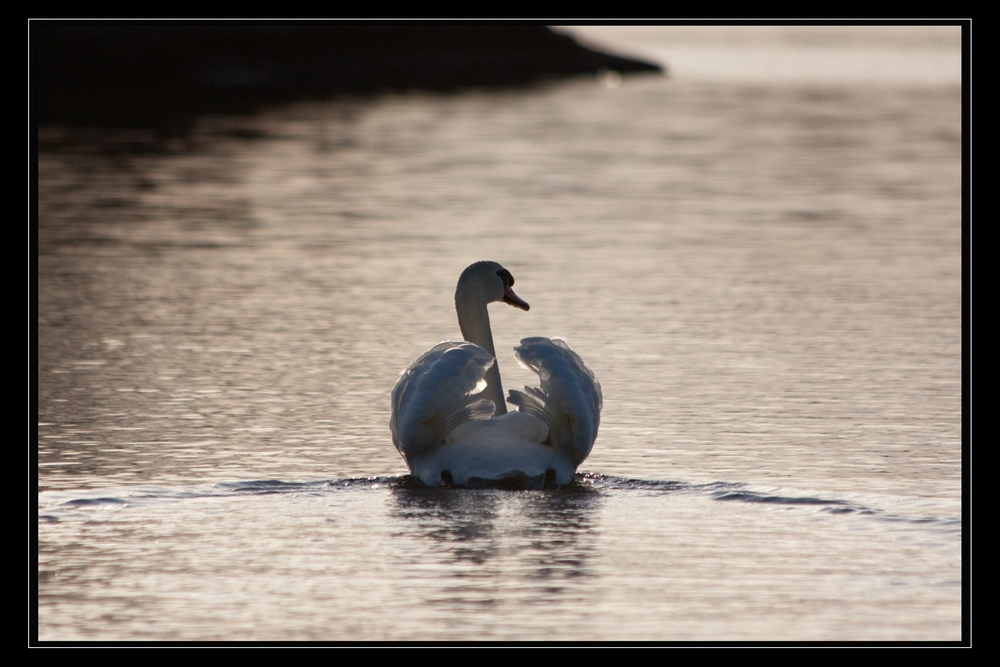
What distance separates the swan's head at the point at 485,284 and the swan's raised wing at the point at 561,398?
1.12 meters

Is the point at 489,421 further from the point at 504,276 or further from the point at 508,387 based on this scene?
the point at 508,387

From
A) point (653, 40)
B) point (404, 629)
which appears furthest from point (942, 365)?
point (653, 40)

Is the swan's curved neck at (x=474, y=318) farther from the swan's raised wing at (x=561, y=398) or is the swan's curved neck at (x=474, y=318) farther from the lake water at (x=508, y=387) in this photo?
the swan's raised wing at (x=561, y=398)

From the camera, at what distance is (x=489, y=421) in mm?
8594

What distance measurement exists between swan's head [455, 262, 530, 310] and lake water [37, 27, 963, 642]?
1.00 m

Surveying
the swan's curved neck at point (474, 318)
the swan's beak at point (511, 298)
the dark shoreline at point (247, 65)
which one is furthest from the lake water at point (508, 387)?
the dark shoreline at point (247, 65)

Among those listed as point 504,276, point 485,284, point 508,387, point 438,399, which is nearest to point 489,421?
point 438,399

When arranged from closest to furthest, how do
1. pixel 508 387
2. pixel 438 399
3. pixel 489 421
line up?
1. pixel 438 399
2. pixel 489 421
3. pixel 508 387

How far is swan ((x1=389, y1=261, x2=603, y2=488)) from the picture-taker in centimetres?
830

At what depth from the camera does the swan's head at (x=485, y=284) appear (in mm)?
9812

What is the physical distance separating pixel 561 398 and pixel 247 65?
3777 cm

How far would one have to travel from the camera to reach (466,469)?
8.27 metres
